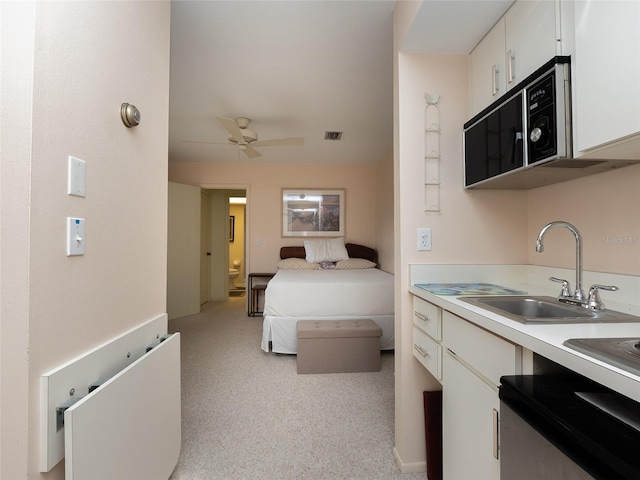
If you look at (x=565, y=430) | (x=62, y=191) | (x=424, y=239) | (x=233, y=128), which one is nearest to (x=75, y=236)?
(x=62, y=191)

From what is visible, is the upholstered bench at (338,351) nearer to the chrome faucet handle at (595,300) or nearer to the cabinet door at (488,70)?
the chrome faucet handle at (595,300)

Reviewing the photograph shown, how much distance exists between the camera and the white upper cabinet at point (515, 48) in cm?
110

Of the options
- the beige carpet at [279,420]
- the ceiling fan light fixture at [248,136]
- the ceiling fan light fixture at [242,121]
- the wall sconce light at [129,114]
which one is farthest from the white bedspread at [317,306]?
the wall sconce light at [129,114]

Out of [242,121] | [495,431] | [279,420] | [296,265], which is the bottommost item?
[279,420]

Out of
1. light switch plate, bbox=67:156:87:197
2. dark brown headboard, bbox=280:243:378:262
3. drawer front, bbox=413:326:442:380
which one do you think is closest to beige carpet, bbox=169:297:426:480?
drawer front, bbox=413:326:442:380

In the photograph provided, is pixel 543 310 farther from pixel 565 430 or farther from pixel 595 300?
pixel 565 430

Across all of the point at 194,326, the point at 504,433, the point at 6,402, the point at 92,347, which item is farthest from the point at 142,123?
the point at 194,326

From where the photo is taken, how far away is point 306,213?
4.85 metres

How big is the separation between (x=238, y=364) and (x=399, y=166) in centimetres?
235

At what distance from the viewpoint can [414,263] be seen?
1.59m

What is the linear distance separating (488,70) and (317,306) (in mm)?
2350

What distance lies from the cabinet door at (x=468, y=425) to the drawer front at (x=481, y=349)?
43 mm

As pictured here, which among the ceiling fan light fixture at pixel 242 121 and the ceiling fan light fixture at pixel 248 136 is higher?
the ceiling fan light fixture at pixel 242 121

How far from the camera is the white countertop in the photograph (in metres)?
0.59
